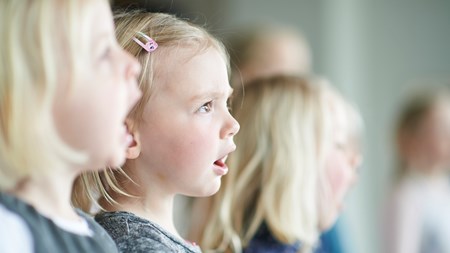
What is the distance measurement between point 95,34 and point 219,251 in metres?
1.00

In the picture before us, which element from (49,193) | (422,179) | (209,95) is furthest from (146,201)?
(422,179)

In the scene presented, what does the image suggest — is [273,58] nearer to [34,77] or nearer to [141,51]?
[141,51]

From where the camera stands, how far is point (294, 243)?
2100 millimetres

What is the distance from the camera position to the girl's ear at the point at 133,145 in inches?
54.1

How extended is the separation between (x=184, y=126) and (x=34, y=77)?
387 mm

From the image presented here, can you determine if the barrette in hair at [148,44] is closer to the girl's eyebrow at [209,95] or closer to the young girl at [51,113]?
the girl's eyebrow at [209,95]

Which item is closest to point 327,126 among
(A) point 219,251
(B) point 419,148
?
(A) point 219,251

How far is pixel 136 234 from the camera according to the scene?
1.32 metres

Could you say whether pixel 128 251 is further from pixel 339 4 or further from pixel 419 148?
pixel 339 4

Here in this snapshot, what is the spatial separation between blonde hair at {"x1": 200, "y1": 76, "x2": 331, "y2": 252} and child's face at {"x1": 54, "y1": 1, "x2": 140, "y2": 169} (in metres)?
0.99

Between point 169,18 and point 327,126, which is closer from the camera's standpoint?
point 169,18

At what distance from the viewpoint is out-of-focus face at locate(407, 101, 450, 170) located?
11.8 feet

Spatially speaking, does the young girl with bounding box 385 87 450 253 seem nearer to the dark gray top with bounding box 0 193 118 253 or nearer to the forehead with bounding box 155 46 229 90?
the forehead with bounding box 155 46 229 90

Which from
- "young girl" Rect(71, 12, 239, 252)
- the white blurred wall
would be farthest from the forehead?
the white blurred wall
